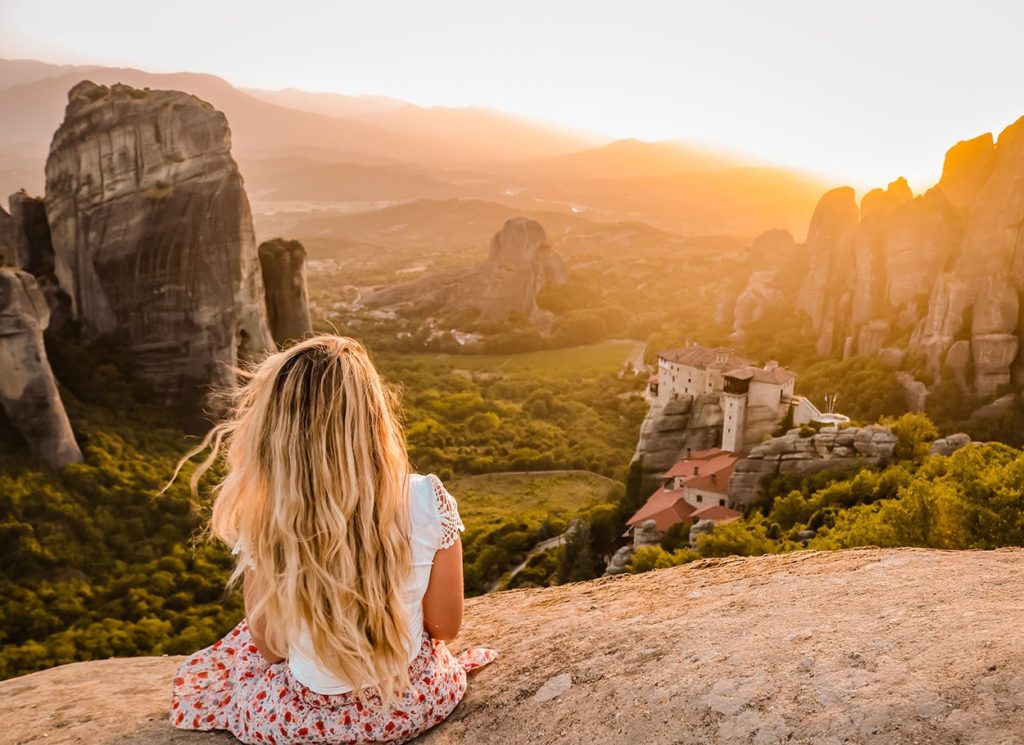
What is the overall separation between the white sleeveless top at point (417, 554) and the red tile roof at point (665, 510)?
17944 millimetres

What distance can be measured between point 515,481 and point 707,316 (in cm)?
3014

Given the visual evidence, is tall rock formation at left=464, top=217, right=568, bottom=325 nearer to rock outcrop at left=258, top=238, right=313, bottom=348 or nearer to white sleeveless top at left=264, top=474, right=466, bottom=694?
rock outcrop at left=258, top=238, right=313, bottom=348

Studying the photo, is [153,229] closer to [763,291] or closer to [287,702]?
[287,702]

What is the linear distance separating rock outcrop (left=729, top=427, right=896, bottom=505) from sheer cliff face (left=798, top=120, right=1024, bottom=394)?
55.1ft

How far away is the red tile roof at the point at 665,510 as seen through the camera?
21391mm

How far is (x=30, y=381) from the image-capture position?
20531 mm

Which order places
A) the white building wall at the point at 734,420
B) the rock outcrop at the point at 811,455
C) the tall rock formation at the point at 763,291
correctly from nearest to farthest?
1. the rock outcrop at the point at 811,455
2. the white building wall at the point at 734,420
3. the tall rock formation at the point at 763,291

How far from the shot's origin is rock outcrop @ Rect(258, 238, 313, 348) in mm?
33719

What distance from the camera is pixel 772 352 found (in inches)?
1700

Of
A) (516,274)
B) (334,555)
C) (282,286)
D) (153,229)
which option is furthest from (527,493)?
(516,274)

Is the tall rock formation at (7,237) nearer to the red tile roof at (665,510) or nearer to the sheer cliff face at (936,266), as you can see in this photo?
the red tile roof at (665,510)

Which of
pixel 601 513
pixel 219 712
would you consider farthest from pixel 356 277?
pixel 219 712

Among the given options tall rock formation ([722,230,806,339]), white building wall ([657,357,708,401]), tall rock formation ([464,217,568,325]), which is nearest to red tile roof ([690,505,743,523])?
white building wall ([657,357,708,401])

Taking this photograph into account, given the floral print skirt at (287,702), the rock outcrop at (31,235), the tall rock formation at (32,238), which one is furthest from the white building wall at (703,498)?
the rock outcrop at (31,235)
